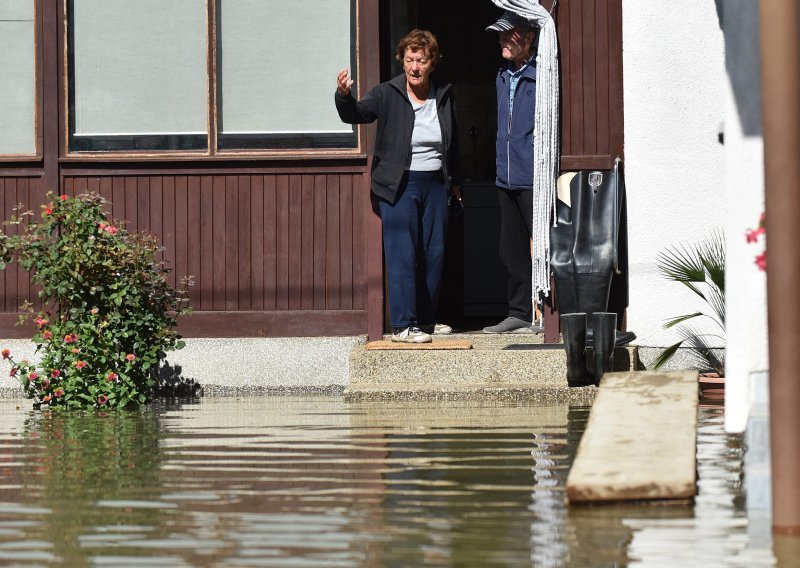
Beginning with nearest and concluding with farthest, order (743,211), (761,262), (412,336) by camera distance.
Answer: (761,262)
(743,211)
(412,336)

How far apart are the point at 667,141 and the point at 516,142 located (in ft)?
3.03

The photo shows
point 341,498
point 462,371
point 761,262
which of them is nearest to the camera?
point 761,262

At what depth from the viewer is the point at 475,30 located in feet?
45.1

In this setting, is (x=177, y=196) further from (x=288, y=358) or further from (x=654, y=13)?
(x=654, y=13)

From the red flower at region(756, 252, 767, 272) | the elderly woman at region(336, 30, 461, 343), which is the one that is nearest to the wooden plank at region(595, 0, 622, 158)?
the elderly woman at region(336, 30, 461, 343)

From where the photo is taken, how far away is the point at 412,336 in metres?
9.48

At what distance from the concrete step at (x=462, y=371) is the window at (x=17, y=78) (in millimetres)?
2708

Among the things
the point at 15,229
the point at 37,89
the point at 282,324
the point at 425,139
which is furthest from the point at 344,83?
the point at 15,229

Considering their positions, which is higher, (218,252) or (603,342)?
(218,252)

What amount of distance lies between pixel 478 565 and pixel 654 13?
242 inches

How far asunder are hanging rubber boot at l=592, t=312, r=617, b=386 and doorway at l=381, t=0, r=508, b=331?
9.20ft

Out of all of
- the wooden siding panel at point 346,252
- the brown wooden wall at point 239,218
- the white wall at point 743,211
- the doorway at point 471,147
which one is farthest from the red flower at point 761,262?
the doorway at point 471,147

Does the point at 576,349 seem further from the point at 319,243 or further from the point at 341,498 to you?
the point at 341,498

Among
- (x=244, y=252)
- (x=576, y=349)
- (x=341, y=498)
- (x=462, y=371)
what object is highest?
(x=244, y=252)
